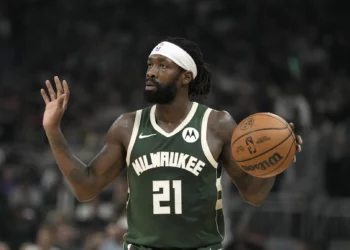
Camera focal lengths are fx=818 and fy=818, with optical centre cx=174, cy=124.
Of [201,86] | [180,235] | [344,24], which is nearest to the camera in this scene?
[180,235]

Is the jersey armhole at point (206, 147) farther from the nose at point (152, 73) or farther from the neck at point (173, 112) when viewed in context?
the nose at point (152, 73)

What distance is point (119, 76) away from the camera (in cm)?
1454

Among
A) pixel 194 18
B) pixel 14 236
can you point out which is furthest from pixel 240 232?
pixel 194 18

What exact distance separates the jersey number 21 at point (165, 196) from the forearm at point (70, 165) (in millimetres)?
449

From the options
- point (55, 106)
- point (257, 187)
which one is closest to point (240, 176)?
point (257, 187)

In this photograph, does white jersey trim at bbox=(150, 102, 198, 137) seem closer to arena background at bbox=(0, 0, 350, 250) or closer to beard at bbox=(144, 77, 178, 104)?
beard at bbox=(144, 77, 178, 104)

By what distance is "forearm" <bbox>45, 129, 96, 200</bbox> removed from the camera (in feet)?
16.9

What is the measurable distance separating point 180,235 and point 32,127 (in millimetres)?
8436

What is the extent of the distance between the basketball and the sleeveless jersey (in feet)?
0.95

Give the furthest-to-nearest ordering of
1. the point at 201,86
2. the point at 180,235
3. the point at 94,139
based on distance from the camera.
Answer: the point at 94,139
the point at 201,86
the point at 180,235

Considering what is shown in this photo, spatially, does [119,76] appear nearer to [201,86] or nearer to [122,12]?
[122,12]

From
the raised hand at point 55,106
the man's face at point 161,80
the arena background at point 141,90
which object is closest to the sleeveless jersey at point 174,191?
the man's face at point 161,80

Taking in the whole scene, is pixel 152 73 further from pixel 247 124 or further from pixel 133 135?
pixel 247 124

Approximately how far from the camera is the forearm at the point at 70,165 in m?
5.15
